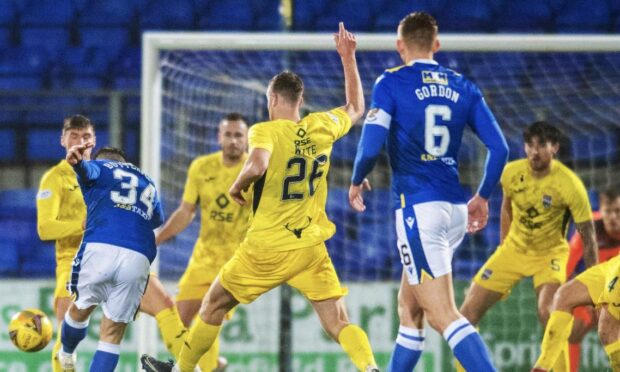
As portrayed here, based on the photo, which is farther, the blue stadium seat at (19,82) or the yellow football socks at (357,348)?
the blue stadium seat at (19,82)

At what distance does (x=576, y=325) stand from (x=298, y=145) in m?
3.15

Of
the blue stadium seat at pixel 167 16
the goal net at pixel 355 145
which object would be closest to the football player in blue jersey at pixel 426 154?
the goal net at pixel 355 145

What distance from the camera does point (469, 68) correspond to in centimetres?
1101

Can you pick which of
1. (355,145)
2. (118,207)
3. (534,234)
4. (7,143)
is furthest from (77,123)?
(7,143)

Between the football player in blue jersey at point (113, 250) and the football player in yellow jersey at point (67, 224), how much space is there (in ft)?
2.74

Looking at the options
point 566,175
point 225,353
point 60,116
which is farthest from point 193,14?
point 566,175

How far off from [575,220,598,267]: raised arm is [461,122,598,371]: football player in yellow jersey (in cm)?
19

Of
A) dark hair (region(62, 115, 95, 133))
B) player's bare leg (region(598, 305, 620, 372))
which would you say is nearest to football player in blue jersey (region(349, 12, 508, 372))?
player's bare leg (region(598, 305, 620, 372))

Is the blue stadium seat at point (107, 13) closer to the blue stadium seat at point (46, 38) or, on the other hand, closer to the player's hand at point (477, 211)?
the blue stadium seat at point (46, 38)

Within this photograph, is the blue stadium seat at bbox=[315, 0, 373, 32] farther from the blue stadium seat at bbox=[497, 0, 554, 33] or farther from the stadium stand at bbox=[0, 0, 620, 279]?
the blue stadium seat at bbox=[497, 0, 554, 33]

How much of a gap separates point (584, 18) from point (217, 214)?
658cm

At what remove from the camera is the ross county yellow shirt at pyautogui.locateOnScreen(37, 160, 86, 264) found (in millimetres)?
7117

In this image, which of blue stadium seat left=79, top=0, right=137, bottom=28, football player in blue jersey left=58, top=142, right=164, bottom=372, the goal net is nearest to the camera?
football player in blue jersey left=58, top=142, right=164, bottom=372

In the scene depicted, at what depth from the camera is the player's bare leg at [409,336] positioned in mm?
5902
